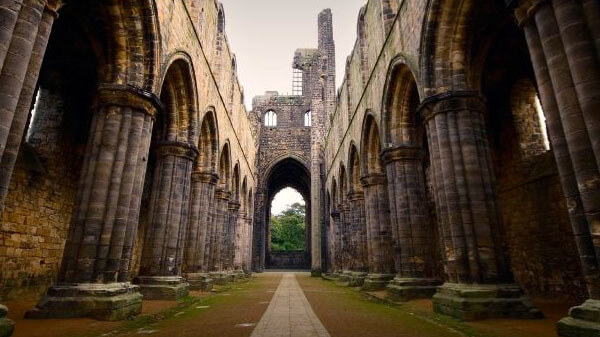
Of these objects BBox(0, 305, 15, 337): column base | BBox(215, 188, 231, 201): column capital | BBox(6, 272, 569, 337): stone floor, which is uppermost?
BBox(215, 188, 231, 201): column capital

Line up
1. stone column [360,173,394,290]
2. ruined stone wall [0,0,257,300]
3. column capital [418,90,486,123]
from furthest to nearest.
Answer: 1. stone column [360,173,394,290]
2. ruined stone wall [0,0,257,300]
3. column capital [418,90,486,123]

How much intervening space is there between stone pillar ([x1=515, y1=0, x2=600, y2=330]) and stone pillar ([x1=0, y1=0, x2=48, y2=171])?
21.1 feet

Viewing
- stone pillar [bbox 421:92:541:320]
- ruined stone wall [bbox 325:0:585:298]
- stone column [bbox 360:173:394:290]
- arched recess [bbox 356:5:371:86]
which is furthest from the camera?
arched recess [bbox 356:5:371:86]

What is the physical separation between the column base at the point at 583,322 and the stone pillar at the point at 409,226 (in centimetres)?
532

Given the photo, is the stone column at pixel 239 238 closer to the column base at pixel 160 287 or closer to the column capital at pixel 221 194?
the column capital at pixel 221 194

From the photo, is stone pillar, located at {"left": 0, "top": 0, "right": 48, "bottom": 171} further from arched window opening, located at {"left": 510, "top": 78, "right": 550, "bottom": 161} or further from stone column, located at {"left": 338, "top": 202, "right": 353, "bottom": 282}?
stone column, located at {"left": 338, "top": 202, "right": 353, "bottom": 282}

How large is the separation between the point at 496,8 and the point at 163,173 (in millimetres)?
9577

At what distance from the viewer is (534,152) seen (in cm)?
1159

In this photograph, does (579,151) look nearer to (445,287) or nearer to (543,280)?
(445,287)

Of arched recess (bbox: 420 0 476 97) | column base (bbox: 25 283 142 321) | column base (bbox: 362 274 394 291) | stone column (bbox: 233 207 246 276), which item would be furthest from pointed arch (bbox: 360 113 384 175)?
stone column (bbox: 233 207 246 276)

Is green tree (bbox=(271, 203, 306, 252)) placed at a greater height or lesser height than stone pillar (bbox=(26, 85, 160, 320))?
greater

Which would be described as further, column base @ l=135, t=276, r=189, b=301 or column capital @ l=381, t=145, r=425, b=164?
column capital @ l=381, t=145, r=425, b=164

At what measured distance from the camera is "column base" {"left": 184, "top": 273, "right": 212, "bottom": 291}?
1253 centimetres

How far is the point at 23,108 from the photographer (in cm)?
445
